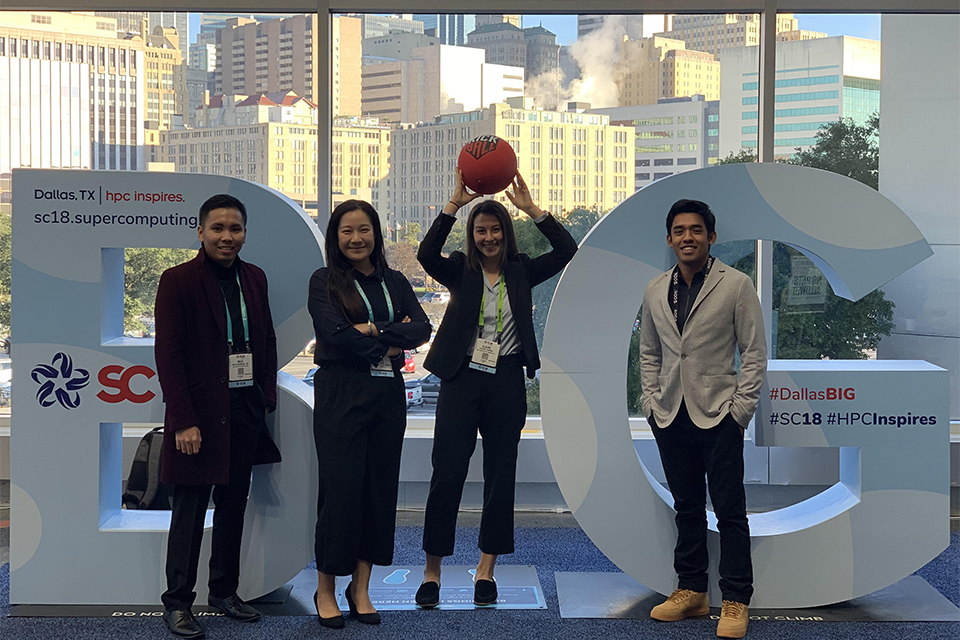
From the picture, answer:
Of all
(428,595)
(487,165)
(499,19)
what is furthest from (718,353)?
(499,19)

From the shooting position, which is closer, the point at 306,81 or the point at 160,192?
the point at 160,192

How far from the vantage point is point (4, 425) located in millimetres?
4848

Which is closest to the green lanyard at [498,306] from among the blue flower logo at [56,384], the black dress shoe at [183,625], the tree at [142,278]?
the black dress shoe at [183,625]

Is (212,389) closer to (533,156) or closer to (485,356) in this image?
(485,356)

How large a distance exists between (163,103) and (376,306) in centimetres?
233

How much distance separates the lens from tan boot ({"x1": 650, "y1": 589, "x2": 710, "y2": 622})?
3.27m

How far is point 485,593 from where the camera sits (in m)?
3.39

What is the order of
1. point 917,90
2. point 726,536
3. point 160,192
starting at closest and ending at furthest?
point 726,536 < point 160,192 < point 917,90

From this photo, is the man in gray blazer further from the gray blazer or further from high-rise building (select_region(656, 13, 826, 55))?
high-rise building (select_region(656, 13, 826, 55))

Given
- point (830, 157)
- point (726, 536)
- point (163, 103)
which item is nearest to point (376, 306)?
point (726, 536)

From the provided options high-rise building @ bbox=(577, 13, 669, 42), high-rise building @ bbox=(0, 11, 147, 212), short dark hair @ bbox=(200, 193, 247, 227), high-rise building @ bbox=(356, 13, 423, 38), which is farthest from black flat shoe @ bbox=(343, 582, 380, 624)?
high-rise building @ bbox=(577, 13, 669, 42)

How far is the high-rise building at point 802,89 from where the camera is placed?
4.63 m

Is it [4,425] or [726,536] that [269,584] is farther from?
[4,425]

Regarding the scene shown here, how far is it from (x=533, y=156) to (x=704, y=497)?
2.21m
